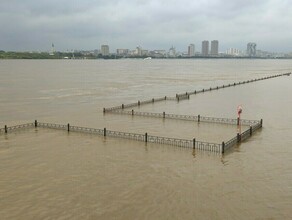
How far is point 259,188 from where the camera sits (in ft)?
67.6

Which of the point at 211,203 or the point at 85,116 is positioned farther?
the point at 85,116

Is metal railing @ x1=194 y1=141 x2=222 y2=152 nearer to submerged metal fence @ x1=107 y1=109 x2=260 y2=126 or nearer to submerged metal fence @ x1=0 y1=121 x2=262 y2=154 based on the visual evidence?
submerged metal fence @ x1=0 y1=121 x2=262 y2=154

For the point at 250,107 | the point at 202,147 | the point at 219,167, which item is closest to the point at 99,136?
the point at 202,147

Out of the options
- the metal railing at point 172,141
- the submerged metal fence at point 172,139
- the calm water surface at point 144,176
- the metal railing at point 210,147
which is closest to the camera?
the calm water surface at point 144,176

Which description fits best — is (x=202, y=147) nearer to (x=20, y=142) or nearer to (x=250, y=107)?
(x=20, y=142)

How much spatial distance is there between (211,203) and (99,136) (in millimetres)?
16945

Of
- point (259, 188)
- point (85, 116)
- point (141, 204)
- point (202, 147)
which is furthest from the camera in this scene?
point (85, 116)

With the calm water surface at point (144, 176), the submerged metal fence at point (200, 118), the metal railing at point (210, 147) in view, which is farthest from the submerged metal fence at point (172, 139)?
the submerged metal fence at point (200, 118)

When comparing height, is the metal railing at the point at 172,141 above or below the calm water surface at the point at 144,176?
above

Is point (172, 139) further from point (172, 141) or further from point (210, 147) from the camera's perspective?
point (210, 147)

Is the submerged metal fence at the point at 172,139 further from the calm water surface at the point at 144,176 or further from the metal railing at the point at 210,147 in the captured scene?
the calm water surface at the point at 144,176

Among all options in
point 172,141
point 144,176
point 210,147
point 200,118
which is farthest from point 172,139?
point 200,118

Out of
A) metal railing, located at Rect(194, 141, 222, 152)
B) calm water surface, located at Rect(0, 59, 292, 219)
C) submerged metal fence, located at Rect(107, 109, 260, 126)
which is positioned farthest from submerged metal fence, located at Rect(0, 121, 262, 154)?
submerged metal fence, located at Rect(107, 109, 260, 126)

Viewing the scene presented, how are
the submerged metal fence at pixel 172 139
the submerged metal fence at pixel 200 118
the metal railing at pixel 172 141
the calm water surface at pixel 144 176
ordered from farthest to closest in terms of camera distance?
the submerged metal fence at pixel 200 118
the metal railing at pixel 172 141
the submerged metal fence at pixel 172 139
the calm water surface at pixel 144 176
